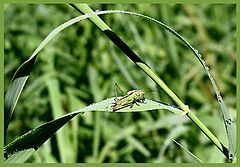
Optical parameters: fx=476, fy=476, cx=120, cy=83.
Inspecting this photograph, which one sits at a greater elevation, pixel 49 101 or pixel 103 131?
pixel 49 101

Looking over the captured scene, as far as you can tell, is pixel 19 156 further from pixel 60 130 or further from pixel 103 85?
pixel 103 85

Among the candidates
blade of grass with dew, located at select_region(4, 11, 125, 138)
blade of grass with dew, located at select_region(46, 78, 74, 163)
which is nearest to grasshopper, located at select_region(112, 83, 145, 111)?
blade of grass with dew, located at select_region(4, 11, 125, 138)

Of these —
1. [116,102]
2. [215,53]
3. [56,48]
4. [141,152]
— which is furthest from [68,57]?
[116,102]

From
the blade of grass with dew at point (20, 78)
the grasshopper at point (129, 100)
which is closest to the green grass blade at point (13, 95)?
the blade of grass with dew at point (20, 78)

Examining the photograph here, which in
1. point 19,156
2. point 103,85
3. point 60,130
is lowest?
point 19,156

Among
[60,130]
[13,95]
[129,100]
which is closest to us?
[13,95]

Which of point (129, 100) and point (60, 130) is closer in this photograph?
point (129, 100)

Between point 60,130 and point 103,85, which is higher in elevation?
point 103,85

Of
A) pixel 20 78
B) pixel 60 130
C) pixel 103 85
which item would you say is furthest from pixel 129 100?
pixel 103 85

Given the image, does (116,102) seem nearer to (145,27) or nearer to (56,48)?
(56,48)
